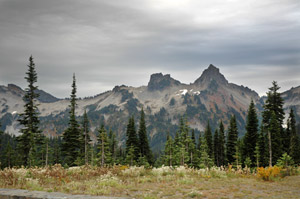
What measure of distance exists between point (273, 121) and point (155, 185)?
34.2 m

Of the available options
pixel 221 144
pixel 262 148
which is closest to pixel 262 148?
pixel 262 148

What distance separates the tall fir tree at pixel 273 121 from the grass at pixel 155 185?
2594 centimetres

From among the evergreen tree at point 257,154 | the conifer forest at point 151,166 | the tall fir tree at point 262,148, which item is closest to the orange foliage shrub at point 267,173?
the conifer forest at point 151,166

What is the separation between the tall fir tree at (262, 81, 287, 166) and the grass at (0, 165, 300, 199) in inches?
1021

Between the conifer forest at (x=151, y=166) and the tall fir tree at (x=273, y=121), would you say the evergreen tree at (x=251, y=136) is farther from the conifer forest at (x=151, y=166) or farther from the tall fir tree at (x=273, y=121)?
the tall fir tree at (x=273, y=121)

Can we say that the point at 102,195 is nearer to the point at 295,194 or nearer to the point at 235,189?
the point at 235,189

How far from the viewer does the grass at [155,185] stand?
12141 millimetres

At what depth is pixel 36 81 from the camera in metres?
38.8

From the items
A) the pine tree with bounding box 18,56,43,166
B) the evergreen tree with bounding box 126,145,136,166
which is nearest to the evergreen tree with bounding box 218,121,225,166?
the evergreen tree with bounding box 126,145,136,166

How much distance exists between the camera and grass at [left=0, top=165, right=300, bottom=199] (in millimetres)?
12141

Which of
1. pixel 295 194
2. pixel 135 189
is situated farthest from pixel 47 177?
pixel 295 194

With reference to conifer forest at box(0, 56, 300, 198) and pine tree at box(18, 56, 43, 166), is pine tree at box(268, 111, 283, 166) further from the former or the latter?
pine tree at box(18, 56, 43, 166)

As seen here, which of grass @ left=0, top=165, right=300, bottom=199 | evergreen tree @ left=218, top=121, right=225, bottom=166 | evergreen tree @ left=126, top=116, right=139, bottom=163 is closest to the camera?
grass @ left=0, top=165, right=300, bottom=199

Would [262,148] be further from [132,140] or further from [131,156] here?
[132,140]
